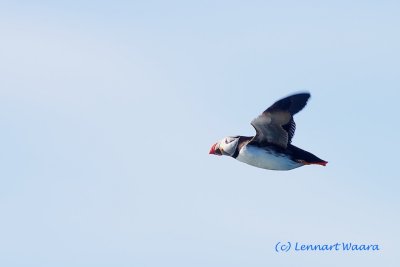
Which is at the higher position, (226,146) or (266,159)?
(226,146)

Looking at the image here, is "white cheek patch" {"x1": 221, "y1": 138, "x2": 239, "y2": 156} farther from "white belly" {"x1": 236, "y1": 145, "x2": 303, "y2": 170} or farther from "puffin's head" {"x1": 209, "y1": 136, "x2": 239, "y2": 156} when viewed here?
"white belly" {"x1": 236, "y1": 145, "x2": 303, "y2": 170}

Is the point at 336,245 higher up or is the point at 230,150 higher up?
the point at 230,150

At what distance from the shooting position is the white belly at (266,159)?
72.9ft

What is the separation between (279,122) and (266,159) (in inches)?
34.8

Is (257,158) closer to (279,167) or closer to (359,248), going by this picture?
(279,167)

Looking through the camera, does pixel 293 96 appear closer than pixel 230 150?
Yes

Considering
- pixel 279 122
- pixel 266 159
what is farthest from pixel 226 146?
pixel 279 122

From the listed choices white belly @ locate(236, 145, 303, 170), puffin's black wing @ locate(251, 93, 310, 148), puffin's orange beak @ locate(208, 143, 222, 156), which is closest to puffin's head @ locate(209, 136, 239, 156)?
puffin's orange beak @ locate(208, 143, 222, 156)

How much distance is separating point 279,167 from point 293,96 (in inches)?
67.1

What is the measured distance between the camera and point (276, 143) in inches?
875

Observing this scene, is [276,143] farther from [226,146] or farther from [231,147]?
[226,146]

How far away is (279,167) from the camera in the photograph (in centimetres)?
2234

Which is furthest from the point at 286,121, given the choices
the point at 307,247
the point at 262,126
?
the point at 307,247

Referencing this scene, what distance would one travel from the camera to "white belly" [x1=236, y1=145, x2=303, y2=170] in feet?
72.9
